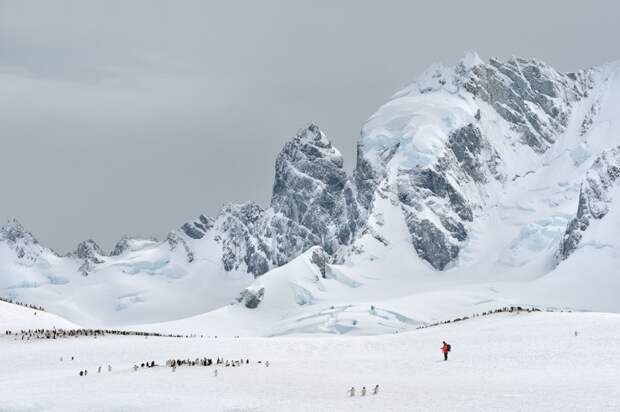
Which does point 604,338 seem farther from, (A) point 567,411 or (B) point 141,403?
(B) point 141,403

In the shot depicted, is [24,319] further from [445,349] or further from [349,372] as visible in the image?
[445,349]

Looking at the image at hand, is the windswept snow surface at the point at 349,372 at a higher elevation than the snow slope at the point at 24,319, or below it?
below

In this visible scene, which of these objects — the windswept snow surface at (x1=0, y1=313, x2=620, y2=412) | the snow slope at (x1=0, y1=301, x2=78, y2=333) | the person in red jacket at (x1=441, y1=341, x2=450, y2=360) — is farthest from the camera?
the snow slope at (x1=0, y1=301, x2=78, y2=333)

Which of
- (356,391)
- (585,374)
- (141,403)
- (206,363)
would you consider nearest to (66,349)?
(206,363)

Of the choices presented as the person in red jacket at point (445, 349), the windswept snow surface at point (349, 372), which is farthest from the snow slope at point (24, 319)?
the person in red jacket at point (445, 349)

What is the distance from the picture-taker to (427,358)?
74.9 meters

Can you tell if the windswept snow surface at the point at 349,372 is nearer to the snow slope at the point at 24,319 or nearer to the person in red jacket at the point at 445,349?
the person in red jacket at the point at 445,349

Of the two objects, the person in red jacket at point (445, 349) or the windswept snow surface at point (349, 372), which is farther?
the person in red jacket at point (445, 349)

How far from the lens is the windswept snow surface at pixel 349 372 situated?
56.2 metres

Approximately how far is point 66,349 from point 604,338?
154ft

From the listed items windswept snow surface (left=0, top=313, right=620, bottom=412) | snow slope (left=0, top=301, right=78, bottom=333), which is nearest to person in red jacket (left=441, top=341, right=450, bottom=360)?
windswept snow surface (left=0, top=313, right=620, bottom=412)

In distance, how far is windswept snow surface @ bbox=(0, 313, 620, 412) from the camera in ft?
184

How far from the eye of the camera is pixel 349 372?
68.6m

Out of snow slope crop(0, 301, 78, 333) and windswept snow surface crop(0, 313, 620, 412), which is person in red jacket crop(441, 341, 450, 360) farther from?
snow slope crop(0, 301, 78, 333)
